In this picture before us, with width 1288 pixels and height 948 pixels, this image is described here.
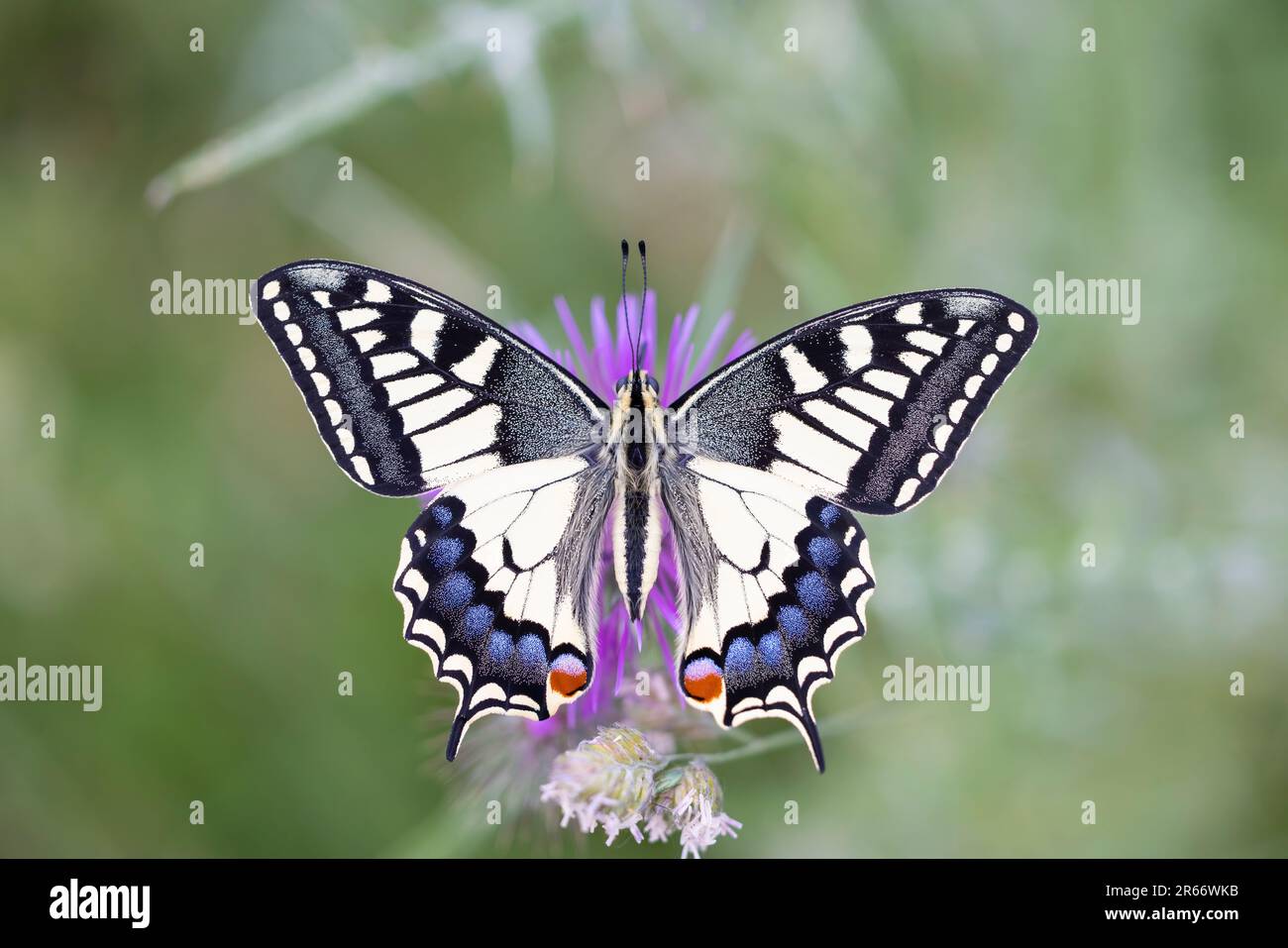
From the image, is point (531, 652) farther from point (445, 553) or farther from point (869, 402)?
point (869, 402)

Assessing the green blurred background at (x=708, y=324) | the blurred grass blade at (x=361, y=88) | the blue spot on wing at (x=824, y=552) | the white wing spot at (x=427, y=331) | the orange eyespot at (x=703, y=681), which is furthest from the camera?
the green blurred background at (x=708, y=324)

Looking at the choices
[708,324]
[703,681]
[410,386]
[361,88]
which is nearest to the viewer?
[703,681]

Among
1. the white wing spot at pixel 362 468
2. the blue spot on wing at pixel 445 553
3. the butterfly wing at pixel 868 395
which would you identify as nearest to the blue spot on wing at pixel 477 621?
the blue spot on wing at pixel 445 553

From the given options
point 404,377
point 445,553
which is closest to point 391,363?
point 404,377

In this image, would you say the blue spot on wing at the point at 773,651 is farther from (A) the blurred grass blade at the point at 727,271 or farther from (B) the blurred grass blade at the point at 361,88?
(B) the blurred grass blade at the point at 361,88

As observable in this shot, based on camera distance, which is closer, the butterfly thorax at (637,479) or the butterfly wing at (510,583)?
the butterfly wing at (510,583)

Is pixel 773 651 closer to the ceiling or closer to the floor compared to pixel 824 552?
closer to the floor

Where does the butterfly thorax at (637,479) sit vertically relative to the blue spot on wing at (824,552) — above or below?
above
